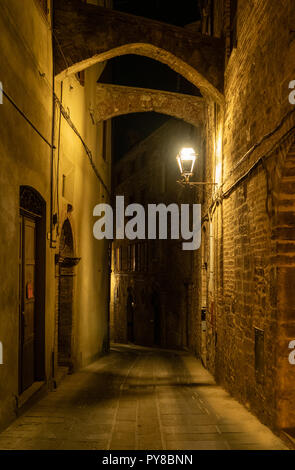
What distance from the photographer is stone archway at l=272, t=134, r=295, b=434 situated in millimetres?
4117

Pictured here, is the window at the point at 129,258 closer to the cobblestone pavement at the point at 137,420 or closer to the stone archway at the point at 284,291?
the cobblestone pavement at the point at 137,420

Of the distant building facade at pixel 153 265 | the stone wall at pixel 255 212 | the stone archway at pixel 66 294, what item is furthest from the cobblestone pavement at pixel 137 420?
the distant building facade at pixel 153 265

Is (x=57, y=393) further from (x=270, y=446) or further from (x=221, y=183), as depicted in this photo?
(x=221, y=183)

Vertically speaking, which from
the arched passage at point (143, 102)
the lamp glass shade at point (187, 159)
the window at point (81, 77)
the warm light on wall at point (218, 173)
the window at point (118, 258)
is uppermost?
the arched passage at point (143, 102)

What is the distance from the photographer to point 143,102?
1129 cm

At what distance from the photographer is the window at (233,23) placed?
6600mm

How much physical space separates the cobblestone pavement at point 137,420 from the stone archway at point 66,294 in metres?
0.90

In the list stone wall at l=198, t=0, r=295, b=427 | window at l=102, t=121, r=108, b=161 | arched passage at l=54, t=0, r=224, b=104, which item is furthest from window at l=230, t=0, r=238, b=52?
window at l=102, t=121, r=108, b=161

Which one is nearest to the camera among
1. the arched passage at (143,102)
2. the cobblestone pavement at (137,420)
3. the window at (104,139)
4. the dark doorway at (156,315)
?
the cobblestone pavement at (137,420)

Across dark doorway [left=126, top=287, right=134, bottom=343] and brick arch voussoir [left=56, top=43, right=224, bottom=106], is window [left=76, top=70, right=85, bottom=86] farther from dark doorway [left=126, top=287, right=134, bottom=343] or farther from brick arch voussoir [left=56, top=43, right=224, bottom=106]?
dark doorway [left=126, top=287, right=134, bottom=343]

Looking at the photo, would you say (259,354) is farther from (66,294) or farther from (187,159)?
(66,294)

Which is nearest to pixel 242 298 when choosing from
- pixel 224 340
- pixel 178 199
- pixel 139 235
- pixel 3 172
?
pixel 224 340

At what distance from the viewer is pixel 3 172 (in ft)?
14.2

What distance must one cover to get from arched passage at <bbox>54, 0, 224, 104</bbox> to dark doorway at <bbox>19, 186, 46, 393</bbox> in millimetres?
2491
